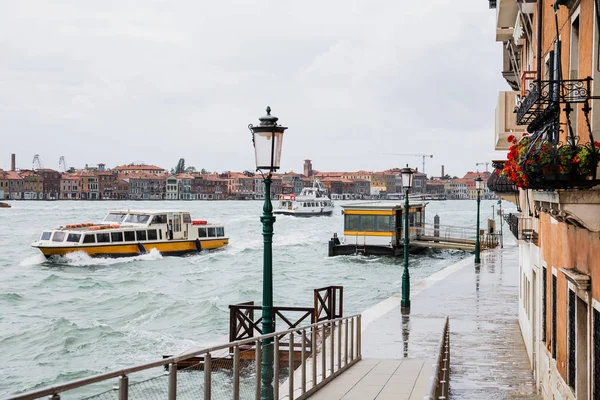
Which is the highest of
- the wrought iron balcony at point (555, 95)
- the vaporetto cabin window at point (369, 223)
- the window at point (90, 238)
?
the wrought iron balcony at point (555, 95)

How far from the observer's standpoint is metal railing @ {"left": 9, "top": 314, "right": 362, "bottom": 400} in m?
5.52

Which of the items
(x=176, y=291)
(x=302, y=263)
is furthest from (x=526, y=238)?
(x=302, y=263)

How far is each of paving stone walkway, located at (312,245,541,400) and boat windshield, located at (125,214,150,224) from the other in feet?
93.7

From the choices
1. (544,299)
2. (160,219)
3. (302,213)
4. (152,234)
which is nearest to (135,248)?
(152,234)

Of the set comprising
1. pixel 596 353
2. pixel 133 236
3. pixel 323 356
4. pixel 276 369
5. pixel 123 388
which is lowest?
pixel 133 236

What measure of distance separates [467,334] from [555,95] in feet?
37.8

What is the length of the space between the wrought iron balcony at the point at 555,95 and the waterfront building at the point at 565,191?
0.04 ft

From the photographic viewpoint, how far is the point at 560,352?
10.6m

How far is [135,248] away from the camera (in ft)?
176

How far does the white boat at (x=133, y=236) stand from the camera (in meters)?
51.0

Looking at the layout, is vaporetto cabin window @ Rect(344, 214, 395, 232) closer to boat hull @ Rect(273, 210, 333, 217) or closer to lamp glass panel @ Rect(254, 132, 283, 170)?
lamp glass panel @ Rect(254, 132, 283, 170)

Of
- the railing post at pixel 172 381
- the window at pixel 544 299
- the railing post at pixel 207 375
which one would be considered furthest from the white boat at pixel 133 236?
the railing post at pixel 172 381

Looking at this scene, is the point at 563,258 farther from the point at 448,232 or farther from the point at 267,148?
the point at 448,232

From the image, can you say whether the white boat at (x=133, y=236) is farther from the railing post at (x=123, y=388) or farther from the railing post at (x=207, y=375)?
the railing post at (x=123, y=388)
